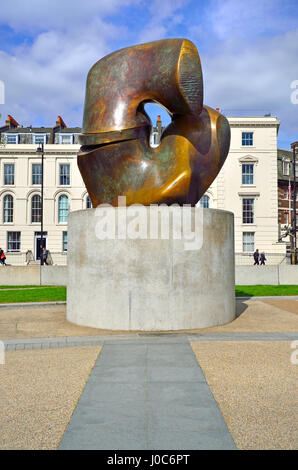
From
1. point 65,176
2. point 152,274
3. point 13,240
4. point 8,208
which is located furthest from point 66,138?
point 152,274

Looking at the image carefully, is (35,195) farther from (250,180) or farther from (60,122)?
(250,180)

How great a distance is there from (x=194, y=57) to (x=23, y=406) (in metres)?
6.91

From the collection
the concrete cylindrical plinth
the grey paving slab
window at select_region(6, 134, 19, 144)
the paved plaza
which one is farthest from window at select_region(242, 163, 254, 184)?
the grey paving slab

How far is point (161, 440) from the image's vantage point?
302 cm

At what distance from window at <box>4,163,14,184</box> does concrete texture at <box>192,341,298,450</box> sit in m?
36.0

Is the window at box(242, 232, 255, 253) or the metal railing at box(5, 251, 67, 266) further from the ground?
the window at box(242, 232, 255, 253)

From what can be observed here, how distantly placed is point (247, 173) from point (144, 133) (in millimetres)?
30750

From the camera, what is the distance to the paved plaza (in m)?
3.11

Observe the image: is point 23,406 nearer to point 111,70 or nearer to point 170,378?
point 170,378

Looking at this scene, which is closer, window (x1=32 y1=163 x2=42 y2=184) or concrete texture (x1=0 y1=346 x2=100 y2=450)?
concrete texture (x1=0 y1=346 x2=100 y2=450)

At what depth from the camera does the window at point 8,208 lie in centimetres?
3828

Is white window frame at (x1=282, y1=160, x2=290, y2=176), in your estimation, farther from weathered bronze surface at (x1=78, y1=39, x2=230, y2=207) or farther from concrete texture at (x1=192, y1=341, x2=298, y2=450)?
concrete texture at (x1=192, y1=341, x2=298, y2=450)

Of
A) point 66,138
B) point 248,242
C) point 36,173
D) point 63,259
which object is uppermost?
Answer: point 66,138

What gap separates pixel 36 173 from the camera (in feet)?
126
